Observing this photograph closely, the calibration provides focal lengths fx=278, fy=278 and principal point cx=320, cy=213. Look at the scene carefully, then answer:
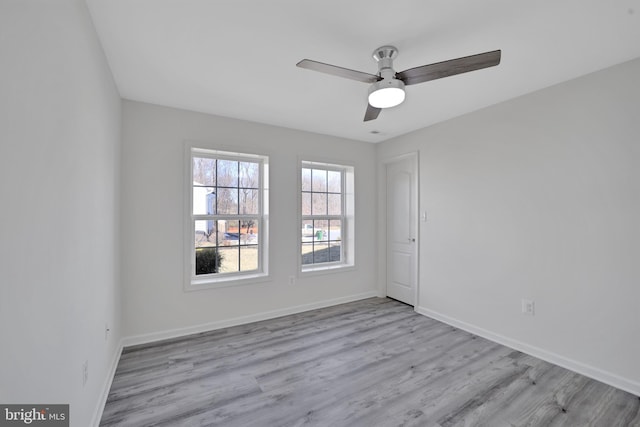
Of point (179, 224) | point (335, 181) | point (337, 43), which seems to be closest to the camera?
point (337, 43)

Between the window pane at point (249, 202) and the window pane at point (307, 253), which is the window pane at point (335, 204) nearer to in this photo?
the window pane at point (307, 253)

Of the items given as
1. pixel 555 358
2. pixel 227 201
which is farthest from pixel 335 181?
pixel 555 358

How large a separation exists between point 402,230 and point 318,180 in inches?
58.8

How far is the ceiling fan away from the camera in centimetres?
177

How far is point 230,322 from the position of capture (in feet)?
11.1

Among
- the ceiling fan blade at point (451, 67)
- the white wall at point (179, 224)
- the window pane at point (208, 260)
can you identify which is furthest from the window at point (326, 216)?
the ceiling fan blade at point (451, 67)

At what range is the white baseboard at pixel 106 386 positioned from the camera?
1785mm

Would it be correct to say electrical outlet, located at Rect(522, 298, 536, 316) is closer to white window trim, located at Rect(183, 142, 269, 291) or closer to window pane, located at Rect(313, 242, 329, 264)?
window pane, located at Rect(313, 242, 329, 264)

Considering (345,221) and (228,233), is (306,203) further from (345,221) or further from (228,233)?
(228,233)

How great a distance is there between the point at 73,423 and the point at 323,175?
3562 millimetres

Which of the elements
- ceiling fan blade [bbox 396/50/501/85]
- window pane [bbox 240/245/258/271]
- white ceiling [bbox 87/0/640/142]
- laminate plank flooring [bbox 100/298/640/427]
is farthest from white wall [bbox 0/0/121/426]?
ceiling fan blade [bbox 396/50/501/85]

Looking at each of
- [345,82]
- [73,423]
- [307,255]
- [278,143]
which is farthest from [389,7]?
[307,255]

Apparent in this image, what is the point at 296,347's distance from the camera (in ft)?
9.41

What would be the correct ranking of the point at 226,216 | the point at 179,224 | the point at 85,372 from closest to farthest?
the point at 85,372, the point at 179,224, the point at 226,216
